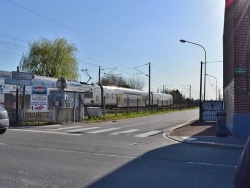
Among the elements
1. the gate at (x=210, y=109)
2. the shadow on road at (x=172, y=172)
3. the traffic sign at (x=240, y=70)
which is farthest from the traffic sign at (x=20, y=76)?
the shadow on road at (x=172, y=172)

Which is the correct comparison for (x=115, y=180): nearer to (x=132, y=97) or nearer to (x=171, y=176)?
(x=171, y=176)

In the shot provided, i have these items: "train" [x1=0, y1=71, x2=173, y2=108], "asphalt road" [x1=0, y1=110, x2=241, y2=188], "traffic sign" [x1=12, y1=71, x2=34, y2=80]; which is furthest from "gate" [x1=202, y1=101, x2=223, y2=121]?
"asphalt road" [x1=0, y1=110, x2=241, y2=188]

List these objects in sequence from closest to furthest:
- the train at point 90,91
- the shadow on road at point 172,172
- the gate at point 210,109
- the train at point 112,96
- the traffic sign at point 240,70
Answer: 1. the shadow on road at point 172,172
2. the traffic sign at point 240,70
3. the gate at point 210,109
4. the train at point 90,91
5. the train at point 112,96

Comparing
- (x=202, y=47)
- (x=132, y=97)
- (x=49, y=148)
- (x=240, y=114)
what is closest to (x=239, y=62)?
(x=240, y=114)

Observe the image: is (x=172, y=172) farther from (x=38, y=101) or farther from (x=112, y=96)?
(x=112, y=96)

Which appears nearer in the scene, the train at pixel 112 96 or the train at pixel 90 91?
the train at pixel 90 91

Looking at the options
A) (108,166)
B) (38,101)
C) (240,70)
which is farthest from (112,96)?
(108,166)

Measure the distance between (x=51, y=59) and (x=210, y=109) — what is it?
3670cm

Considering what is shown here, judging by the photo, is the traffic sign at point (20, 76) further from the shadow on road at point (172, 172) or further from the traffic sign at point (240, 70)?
the shadow on road at point (172, 172)

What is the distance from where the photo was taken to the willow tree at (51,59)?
62.7 meters

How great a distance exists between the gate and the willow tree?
Answer: 114ft

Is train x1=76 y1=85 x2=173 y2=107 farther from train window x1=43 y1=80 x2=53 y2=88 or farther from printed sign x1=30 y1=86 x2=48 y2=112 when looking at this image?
printed sign x1=30 y1=86 x2=48 y2=112

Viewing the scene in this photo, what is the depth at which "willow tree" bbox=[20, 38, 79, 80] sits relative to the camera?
6266cm

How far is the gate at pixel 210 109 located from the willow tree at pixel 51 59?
1367 inches
